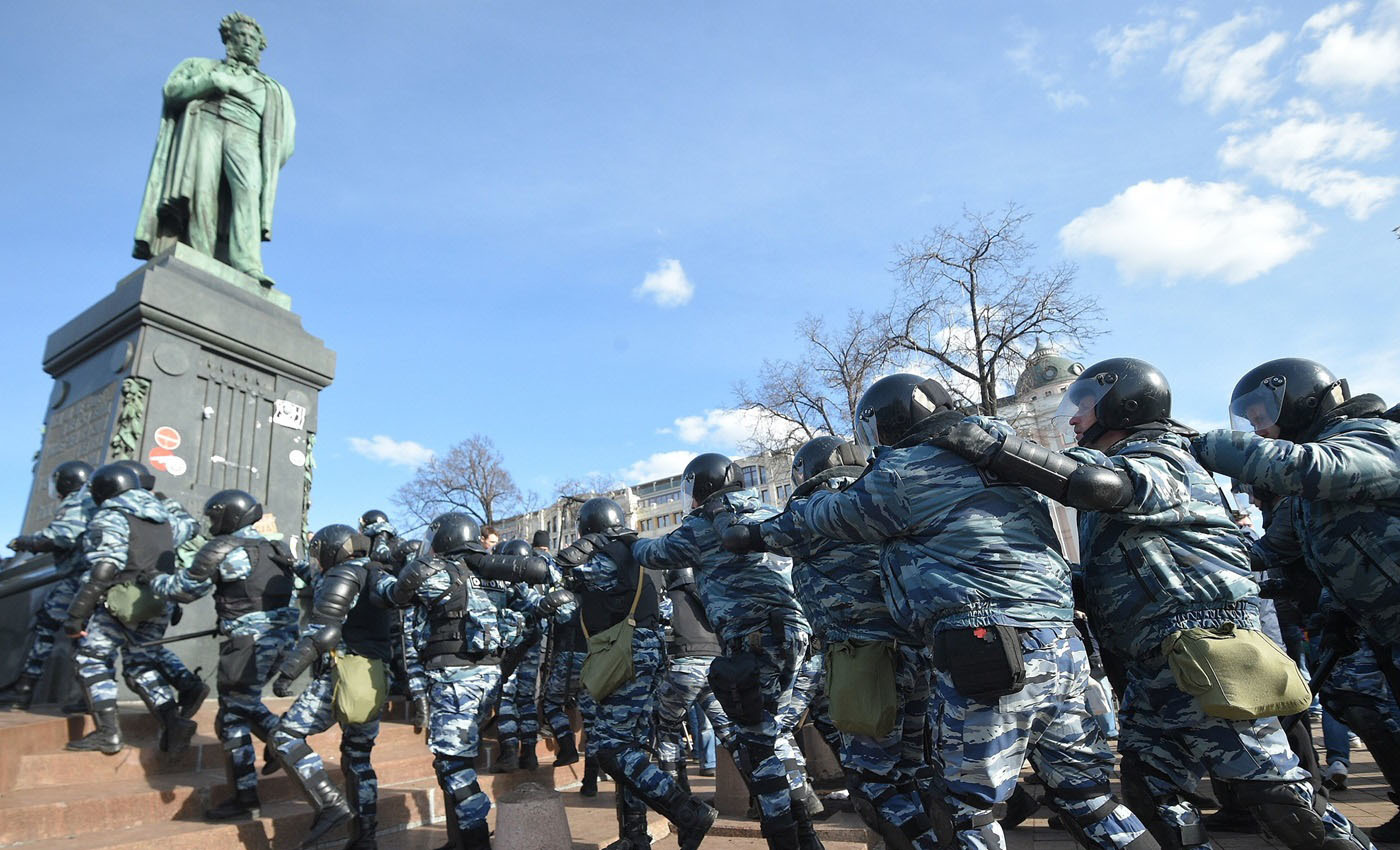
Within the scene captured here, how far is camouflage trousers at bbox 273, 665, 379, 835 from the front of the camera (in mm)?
4617

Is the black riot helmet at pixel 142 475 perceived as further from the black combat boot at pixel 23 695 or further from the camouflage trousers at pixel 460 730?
the camouflage trousers at pixel 460 730

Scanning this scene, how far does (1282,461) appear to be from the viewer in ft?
9.47

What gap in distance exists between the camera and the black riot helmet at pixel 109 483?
6.33m

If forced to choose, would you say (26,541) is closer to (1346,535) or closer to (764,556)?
(764,556)

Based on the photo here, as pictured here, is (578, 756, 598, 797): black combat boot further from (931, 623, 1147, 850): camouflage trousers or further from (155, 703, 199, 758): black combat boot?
(931, 623, 1147, 850): camouflage trousers

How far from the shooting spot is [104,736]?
5312 mm

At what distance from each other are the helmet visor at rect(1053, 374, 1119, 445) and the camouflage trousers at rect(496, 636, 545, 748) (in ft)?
15.7

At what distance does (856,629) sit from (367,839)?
323 centimetres

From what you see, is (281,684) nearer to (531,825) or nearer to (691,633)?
(531,825)

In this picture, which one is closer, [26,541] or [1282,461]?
[1282,461]

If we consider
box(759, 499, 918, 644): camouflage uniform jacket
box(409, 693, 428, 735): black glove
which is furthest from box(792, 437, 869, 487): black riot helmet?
box(409, 693, 428, 735): black glove

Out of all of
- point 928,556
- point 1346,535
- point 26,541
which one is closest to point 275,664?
point 26,541

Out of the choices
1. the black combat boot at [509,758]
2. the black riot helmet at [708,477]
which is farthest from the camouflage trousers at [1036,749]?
the black combat boot at [509,758]

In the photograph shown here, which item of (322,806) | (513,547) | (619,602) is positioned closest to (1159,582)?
(619,602)
